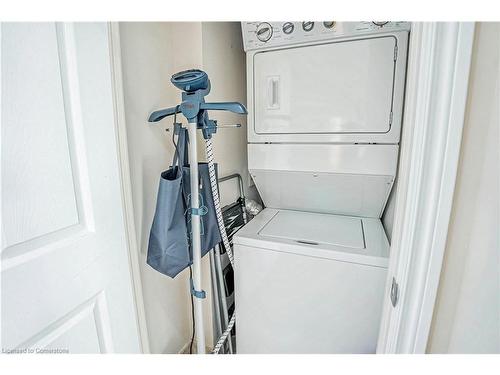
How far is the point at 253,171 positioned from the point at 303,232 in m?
0.62

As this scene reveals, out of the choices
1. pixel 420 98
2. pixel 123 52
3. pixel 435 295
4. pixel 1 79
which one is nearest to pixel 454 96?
pixel 420 98

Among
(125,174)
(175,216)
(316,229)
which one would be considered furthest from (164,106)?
(316,229)

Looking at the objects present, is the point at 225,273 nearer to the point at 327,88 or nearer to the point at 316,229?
the point at 316,229

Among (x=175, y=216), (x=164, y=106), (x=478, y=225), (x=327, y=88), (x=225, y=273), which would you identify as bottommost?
(x=225, y=273)

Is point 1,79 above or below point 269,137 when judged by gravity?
above

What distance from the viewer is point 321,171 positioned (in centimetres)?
168

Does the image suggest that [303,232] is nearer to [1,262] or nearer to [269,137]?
[269,137]

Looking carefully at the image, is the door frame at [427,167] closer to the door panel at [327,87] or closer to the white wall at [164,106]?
the door panel at [327,87]

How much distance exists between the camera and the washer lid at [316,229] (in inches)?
56.6

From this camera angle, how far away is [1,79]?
0.69m

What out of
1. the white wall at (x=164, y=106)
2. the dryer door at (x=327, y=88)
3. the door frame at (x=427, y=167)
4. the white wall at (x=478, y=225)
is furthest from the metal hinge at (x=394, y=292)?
the white wall at (x=164, y=106)

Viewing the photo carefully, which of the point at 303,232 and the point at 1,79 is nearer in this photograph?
the point at 1,79

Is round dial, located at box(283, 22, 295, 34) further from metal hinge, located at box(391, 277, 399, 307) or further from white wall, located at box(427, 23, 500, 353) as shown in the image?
metal hinge, located at box(391, 277, 399, 307)

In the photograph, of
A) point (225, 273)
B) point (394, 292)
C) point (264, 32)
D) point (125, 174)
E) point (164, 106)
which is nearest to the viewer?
point (394, 292)
